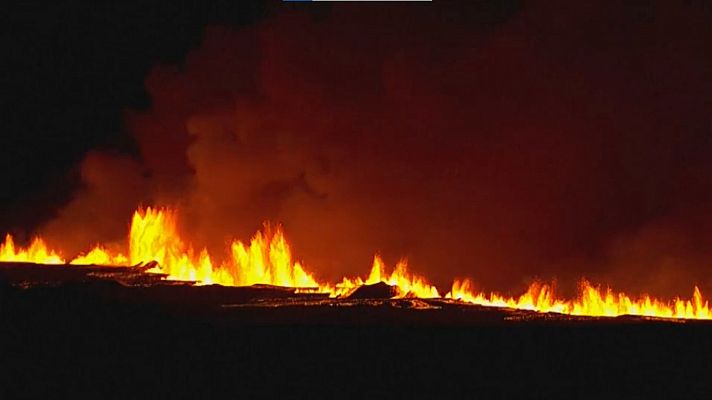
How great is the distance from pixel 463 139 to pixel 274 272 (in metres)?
4.40

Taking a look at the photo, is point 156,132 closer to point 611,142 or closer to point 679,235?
point 611,142

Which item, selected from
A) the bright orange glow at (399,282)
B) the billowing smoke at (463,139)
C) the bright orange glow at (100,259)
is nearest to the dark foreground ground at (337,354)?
the bright orange glow at (399,282)

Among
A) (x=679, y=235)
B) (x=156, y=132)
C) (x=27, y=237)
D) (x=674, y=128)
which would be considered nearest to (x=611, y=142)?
(x=674, y=128)

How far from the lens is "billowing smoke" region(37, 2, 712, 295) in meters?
14.9

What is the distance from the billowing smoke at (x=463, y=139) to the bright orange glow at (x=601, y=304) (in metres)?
0.71

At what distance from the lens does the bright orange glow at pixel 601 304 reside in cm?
1141

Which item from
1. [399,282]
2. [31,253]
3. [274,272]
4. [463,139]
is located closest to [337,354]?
[399,282]

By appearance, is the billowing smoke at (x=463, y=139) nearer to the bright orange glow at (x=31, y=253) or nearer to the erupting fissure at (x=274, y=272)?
the erupting fissure at (x=274, y=272)

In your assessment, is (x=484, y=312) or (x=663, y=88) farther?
(x=663, y=88)

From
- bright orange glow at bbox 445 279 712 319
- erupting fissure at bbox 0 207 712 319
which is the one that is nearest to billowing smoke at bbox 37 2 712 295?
erupting fissure at bbox 0 207 712 319

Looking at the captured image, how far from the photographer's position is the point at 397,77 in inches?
655

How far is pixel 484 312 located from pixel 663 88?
6.95m

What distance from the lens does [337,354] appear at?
7922 millimetres

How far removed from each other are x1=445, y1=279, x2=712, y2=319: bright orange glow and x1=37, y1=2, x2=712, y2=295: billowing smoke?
711mm
